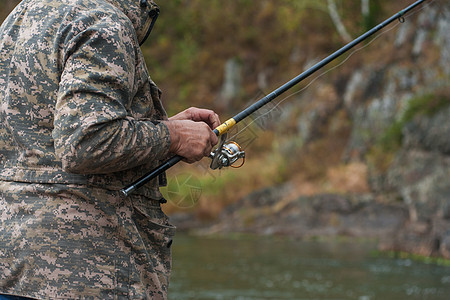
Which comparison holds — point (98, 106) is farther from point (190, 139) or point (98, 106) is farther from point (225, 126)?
point (225, 126)

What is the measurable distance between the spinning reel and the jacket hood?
439 mm

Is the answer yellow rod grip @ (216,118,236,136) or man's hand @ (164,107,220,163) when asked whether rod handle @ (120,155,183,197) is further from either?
yellow rod grip @ (216,118,236,136)

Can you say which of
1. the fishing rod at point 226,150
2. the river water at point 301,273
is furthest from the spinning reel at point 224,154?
the river water at point 301,273

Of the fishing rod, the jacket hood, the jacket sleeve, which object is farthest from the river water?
the jacket sleeve

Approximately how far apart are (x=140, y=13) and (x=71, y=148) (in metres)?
0.50

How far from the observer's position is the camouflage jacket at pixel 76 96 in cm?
170

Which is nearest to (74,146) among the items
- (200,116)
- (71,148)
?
(71,148)

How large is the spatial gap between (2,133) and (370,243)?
33.0ft

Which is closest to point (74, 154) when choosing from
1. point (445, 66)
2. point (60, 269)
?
point (60, 269)

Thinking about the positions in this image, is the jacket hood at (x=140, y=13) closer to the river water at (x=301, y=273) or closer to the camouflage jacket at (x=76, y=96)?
the camouflage jacket at (x=76, y=96)

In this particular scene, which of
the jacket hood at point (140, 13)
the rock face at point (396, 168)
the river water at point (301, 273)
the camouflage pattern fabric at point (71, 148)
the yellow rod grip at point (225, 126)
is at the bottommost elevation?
the camouflage pattern fabric at point (71, 148)

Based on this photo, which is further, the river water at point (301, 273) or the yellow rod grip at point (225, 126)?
the river water at point (301, 273)

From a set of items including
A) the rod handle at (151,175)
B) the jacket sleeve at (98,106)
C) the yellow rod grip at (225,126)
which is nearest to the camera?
the jacket sleeve at (98,106)

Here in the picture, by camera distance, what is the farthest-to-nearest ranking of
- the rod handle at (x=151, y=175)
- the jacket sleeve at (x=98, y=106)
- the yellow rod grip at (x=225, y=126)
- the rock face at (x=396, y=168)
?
the rock face at (x=396, y=168) → the yellow rod grip at (x=225, y=126) → the rod handle at (x=151, y=175) → the jacket sleeve at (x=98, y=106)
